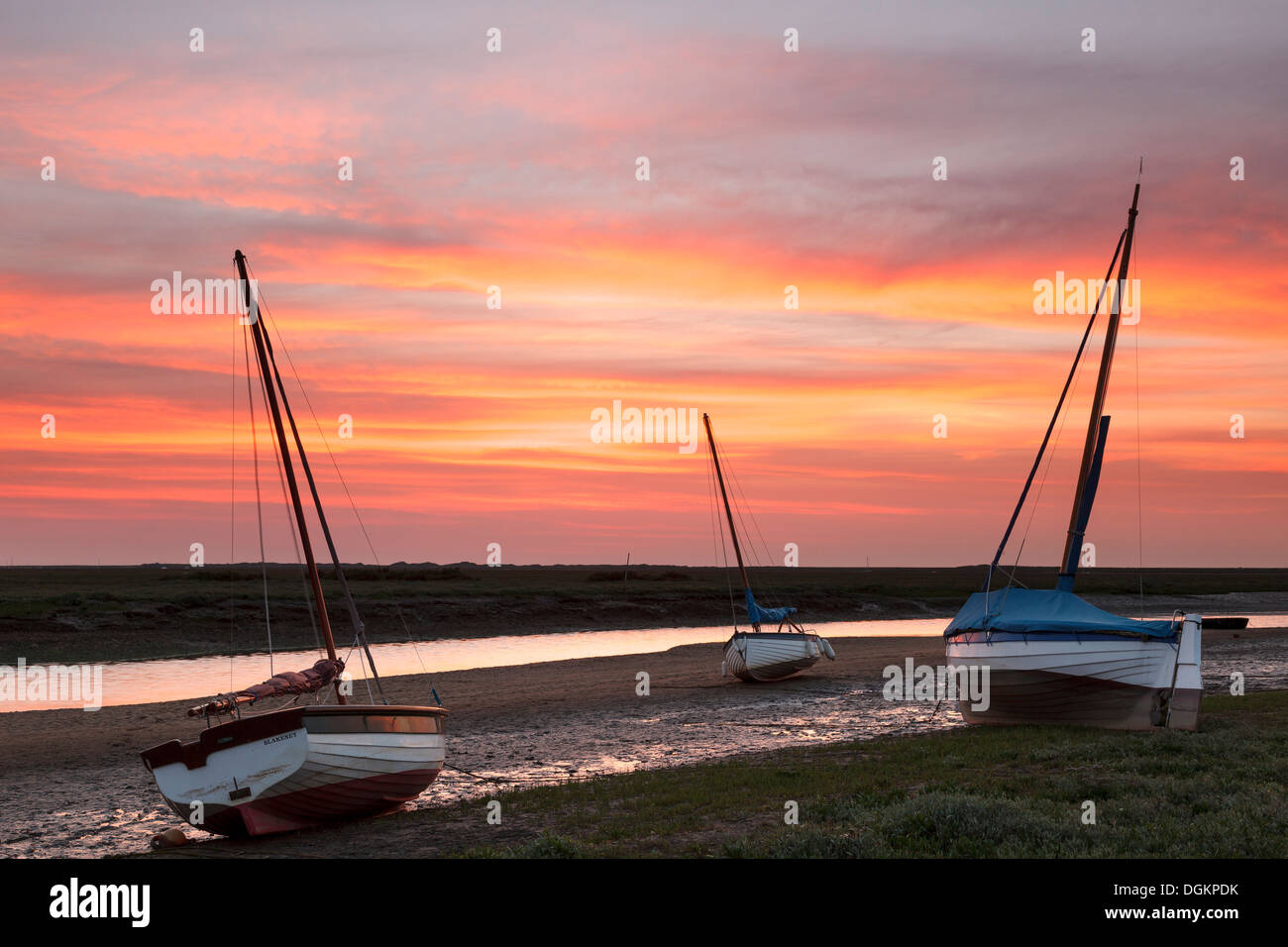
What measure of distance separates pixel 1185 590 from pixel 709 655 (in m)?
105

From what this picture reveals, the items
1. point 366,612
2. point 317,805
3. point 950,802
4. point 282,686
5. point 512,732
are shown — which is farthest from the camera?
point 366,612

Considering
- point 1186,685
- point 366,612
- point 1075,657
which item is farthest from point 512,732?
point 366,612

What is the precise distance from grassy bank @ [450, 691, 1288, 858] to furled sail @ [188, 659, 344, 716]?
273 cm

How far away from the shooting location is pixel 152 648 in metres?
55.4

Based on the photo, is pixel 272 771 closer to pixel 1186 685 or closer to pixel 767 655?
pixel 1186 685

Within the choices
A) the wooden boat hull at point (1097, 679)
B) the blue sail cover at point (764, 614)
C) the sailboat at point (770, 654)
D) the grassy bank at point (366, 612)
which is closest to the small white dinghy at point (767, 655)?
the sailboat at point (770, 654)

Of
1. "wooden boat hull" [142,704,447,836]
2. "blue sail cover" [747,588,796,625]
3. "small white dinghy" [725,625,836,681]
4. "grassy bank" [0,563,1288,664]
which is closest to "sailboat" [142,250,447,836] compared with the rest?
"wooden boat hull" [142,704,447,836]

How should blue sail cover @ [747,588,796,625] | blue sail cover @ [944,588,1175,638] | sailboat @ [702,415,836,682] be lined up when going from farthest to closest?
blue sail cover @ [747,588,796,625] < sailboat @ [702,415,836,682] < blue sail cover @ [944,588,1175,638]

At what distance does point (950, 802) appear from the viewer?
1422 centimetres

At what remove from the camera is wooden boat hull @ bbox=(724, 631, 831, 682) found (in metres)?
40.5

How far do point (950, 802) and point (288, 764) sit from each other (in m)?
9.64

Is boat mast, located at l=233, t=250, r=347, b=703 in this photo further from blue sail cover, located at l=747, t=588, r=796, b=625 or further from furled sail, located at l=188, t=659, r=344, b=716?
blue sail cover, located at l=747, t=588, r=796, b=625

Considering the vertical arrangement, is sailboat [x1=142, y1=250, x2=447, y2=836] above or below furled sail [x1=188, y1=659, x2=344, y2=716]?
below
